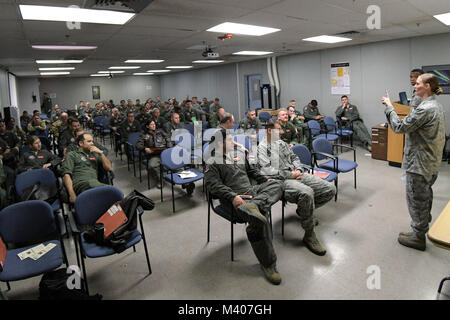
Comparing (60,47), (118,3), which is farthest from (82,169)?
(60,47)

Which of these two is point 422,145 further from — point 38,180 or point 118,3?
point 38,180

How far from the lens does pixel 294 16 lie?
4.57m

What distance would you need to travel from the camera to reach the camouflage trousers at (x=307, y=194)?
3193 millimetres

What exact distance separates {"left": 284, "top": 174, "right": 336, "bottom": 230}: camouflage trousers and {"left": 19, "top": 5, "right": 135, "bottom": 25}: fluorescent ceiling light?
3048mm

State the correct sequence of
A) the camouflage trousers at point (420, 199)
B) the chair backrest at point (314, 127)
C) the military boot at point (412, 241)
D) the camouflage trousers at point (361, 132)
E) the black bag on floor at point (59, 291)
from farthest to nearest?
the camouflage trousers at point (361, 132)
the chair backrest at point (314, 127)
the military boot at point (412, 241)
the camouflage trousers at point (420, 199)
the black bag on floor at point (59, 291)

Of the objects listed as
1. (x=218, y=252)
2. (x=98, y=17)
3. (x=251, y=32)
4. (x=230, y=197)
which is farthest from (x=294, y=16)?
(x=218, y=252)

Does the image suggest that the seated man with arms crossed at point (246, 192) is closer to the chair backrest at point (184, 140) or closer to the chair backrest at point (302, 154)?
the chair backrest at point (302, 154)

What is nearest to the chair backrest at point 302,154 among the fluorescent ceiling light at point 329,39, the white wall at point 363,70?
the fluorescent ceiling light at point 329,39

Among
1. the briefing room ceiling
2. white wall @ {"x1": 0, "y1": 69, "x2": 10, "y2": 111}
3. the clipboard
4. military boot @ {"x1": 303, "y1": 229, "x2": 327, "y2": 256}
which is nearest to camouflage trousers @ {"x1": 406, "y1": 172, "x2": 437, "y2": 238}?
military boot @ {"x1": 303, "y1": 229, "x2": 327, "y2": 256}

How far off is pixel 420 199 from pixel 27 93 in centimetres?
1825

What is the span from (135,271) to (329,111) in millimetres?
8325

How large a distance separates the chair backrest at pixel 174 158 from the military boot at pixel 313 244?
2351mm

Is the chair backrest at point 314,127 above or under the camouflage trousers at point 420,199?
above

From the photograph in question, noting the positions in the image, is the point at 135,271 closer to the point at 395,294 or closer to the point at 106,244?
the point at 106,244
